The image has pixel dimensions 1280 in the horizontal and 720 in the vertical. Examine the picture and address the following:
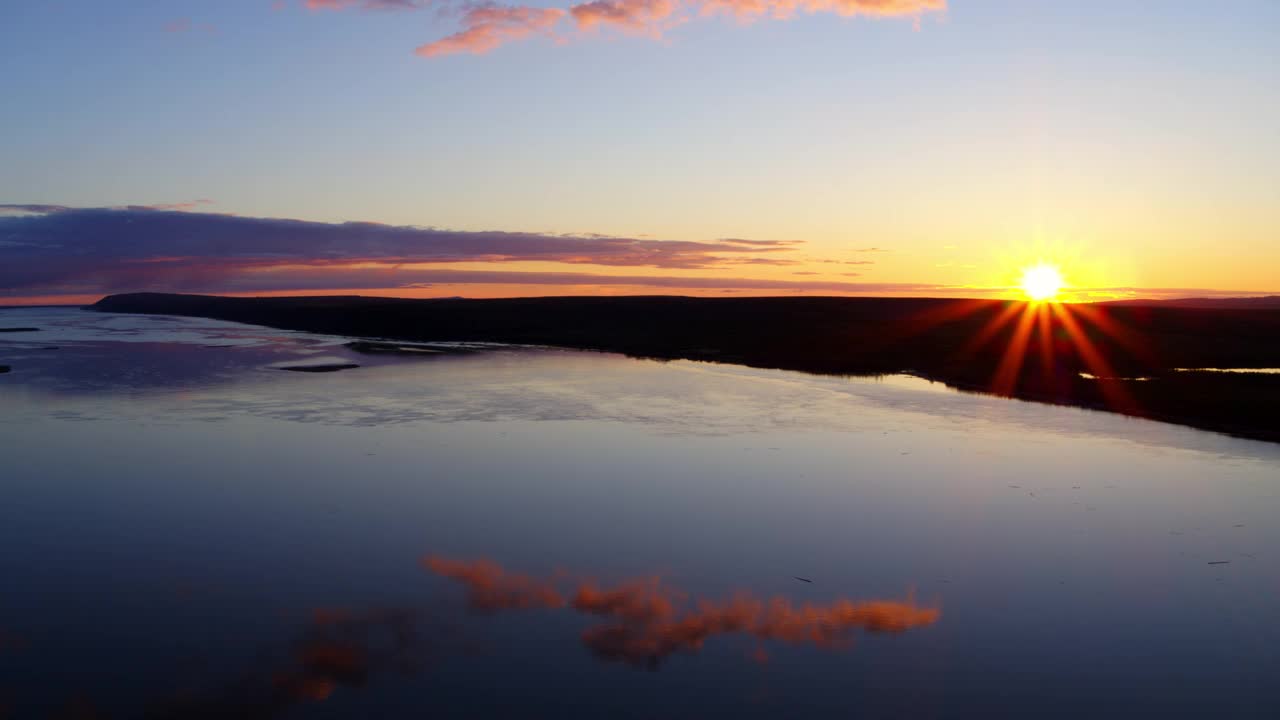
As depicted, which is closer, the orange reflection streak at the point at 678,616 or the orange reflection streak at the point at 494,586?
the orange reflection streak at the point at 678,616

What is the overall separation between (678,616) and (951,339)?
50.0 meters

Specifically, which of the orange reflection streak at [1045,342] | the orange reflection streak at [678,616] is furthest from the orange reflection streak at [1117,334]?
the orange reflection streak at [678,616]

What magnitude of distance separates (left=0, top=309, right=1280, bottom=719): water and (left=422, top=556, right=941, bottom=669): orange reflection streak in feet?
0.15

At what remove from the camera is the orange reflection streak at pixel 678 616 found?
31.2 ft

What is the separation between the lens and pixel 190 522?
1418cm

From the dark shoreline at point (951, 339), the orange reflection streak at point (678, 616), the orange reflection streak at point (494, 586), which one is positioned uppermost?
the dark shoreline at point (951, 339)

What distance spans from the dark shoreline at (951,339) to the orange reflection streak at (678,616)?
17.2 meters

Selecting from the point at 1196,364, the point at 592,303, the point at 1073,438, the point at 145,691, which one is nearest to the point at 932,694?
the point at 145,691

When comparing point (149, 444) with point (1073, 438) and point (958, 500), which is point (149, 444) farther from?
point (1073, 438)

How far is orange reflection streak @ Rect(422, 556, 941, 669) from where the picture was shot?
9500 mm

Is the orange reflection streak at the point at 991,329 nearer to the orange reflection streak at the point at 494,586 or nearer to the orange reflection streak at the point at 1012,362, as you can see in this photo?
the orange reflection streak at the point at 1012,362

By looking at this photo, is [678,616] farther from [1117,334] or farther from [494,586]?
[1117,334]

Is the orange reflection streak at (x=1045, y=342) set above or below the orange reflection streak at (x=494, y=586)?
→ above

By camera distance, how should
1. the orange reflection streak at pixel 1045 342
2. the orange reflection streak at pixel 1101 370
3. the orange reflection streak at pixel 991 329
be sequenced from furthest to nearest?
the orange reflection streak at pixel 991 329 < the orange reflection streak at pixel 1045 342 < the orange reflection streak at pixel 1101 370
